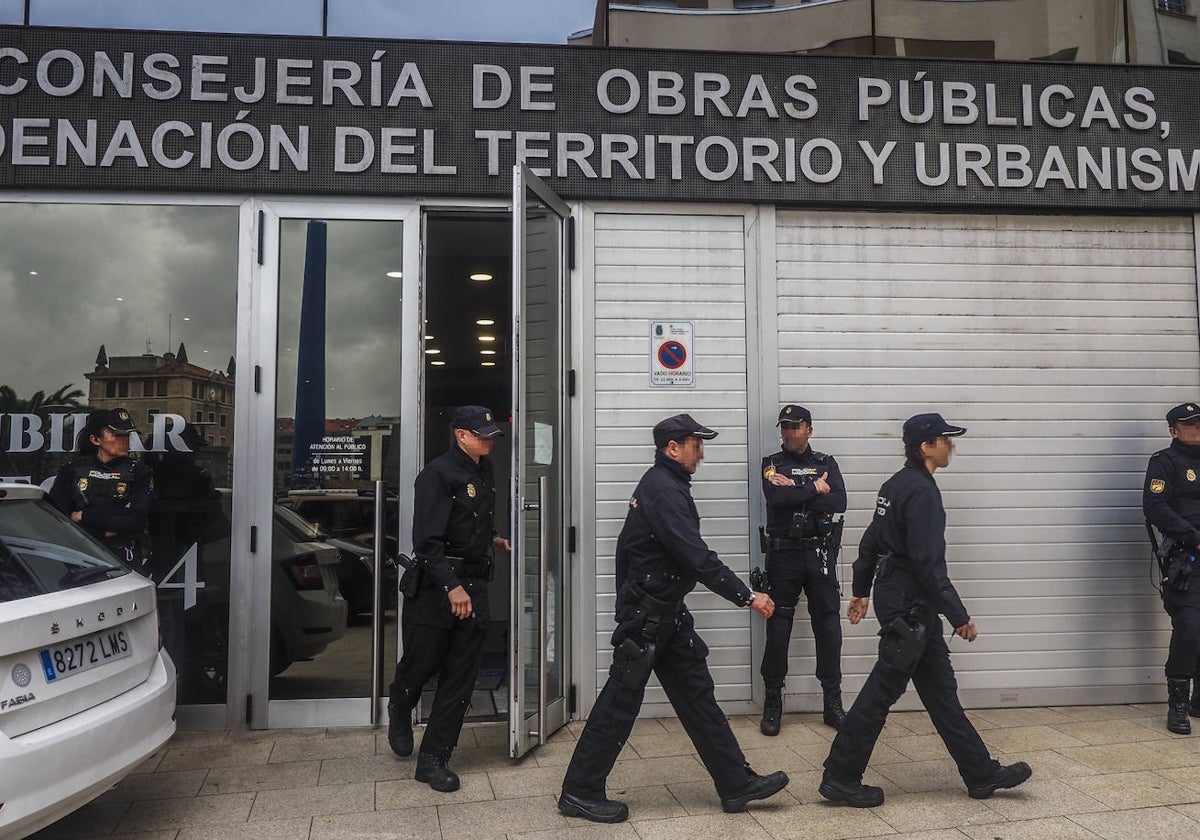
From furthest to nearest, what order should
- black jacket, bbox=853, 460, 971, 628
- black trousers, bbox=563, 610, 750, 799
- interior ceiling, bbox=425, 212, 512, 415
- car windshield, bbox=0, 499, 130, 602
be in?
interior ceiling, bbox=425, 212, 512, 415
black jacket, bbox=853, 460, 971, 628
black trousers, bbox=563, 610, 750, 799
car windshield, bbox=0, 499, 130, 602

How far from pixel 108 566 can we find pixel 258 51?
11.0 ft

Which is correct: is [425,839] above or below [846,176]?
below

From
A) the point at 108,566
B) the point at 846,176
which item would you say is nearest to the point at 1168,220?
the point at 846,176

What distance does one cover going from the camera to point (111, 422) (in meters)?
5.25

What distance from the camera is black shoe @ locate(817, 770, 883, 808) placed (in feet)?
14.0

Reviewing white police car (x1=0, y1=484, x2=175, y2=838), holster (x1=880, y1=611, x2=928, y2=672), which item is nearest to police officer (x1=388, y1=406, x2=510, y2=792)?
white police car (x1=0, y1=484, x2=175, y2=838)

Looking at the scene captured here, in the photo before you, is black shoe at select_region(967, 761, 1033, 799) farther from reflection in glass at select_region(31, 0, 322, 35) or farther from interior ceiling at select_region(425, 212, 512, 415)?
reflection in glass at select_region(31, 0, 322, 35)

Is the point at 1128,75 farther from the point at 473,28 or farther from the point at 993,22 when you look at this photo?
the point at 473,28

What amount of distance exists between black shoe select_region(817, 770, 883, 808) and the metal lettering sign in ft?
11.6

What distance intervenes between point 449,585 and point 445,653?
48 cm

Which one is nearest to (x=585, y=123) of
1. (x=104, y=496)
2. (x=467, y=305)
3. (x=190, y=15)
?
(x=190, y=15)

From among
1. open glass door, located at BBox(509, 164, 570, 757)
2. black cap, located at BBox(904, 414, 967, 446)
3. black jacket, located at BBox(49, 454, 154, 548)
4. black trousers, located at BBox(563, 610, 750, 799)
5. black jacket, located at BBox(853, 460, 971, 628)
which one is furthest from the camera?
black jacket, located at BBox(49, 454, 154, 548)

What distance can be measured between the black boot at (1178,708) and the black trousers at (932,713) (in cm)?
185

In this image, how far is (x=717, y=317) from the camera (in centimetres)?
604
